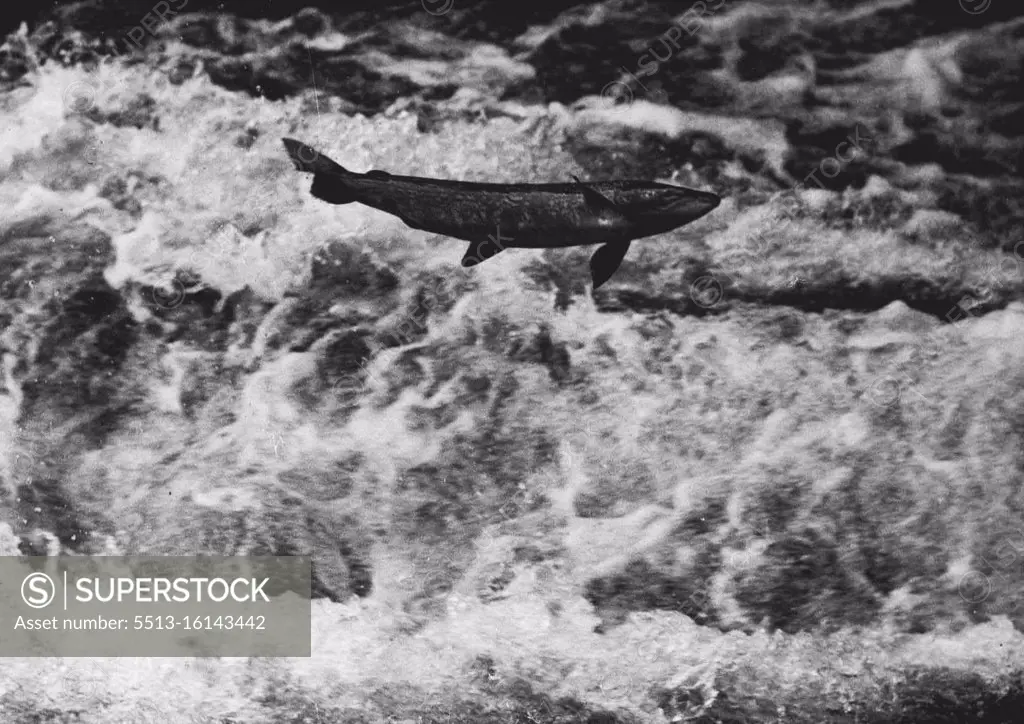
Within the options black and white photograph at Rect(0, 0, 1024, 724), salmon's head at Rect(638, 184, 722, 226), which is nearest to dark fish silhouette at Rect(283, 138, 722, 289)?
salmon's head at Rect(638, 184, 722, 226)

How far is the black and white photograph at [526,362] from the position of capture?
150 inches

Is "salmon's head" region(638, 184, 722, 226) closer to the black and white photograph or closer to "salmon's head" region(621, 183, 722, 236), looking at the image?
"salmon's head" region(621, 183, 722, 236)

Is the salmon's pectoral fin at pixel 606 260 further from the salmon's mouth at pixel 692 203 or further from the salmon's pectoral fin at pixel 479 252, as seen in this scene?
the salmon's pectoral fin at pixel 479 252

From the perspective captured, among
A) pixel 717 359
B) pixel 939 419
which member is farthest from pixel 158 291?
pixel 939 419

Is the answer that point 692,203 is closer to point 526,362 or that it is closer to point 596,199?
point 596,199

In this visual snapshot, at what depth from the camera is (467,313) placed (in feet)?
12.9

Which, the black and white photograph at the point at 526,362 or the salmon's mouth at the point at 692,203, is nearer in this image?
the salmon's mouth at the point at 692,203

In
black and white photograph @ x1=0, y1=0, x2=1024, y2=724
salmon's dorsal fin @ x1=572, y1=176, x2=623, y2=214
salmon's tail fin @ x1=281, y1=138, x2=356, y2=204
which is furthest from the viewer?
black and white photograph @ x1=0, y1=0, x2=1024, y2=724

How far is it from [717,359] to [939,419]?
98 cm

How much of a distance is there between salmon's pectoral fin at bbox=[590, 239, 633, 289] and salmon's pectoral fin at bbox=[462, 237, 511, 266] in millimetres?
379

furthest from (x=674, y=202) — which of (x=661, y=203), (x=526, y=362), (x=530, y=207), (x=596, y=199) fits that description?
(x=526, y=362)

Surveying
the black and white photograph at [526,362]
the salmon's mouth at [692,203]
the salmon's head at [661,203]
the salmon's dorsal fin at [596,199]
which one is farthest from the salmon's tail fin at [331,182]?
the salmon's mouth at [692,203]

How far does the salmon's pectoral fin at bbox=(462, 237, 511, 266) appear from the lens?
11.4ft

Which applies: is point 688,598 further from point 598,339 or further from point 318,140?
point 318,140
